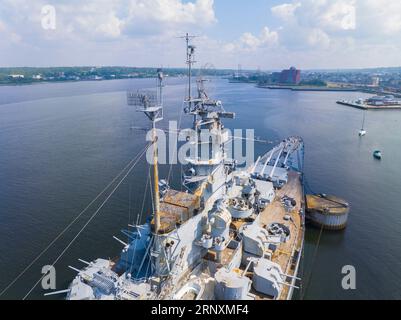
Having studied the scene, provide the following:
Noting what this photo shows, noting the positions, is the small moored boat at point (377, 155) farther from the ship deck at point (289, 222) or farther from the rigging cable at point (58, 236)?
the rigging cable at point (58, 236)

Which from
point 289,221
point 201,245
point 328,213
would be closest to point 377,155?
point 328,213

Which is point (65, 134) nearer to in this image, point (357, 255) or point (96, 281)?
point (96, 281)

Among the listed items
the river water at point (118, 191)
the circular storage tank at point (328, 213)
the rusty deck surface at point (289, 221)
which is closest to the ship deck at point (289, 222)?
the rusty deck surface at point (289, 221)

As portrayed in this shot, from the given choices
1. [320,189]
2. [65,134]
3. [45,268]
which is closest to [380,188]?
[320,189]

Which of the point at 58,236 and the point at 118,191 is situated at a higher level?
the point at 118,191

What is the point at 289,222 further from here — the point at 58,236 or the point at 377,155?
the point at 377,155

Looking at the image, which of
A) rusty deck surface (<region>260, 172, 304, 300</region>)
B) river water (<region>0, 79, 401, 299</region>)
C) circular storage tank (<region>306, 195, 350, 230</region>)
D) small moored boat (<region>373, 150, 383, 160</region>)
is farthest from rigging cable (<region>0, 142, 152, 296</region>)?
small moored boat (<region>373, 150, 383, 160</region>)
